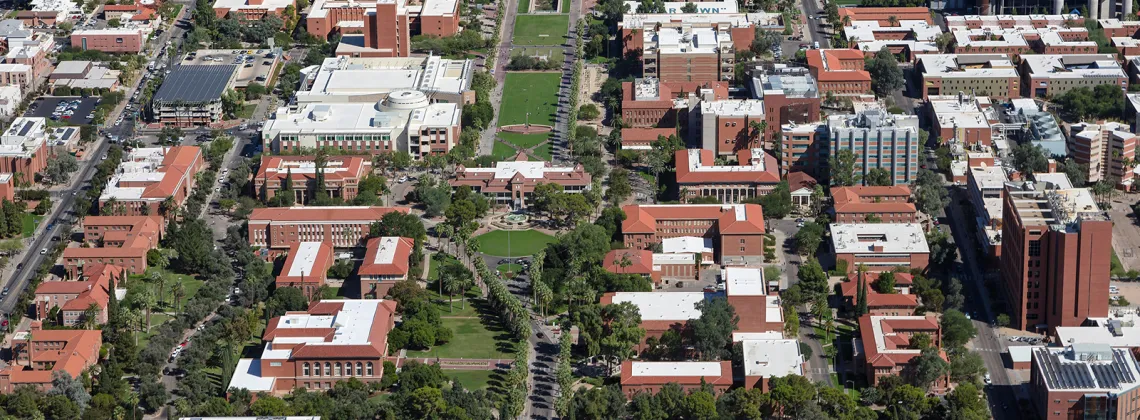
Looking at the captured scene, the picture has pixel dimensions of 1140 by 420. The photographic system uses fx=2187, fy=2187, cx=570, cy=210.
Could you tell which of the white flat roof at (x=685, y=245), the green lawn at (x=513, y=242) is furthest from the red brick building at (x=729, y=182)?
the green lawn at (x=513, y=242)

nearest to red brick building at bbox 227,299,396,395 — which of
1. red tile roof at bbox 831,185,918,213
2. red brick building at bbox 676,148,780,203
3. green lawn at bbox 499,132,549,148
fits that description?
red brick building at bbox 676,148,780,203

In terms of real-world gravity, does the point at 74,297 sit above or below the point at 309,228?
below

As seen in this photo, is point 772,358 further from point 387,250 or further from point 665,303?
point 387,250

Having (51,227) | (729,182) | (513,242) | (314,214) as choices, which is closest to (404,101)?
(314,214)

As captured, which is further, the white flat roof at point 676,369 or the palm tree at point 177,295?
the palm tree at point 177,295

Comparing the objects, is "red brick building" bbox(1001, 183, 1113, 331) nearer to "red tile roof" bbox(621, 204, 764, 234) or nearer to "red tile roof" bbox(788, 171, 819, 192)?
"red tile roof" bbox(621, 204, 764, 234)

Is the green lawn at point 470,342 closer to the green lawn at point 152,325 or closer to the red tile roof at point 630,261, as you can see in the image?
the red tile roof at point 630,261

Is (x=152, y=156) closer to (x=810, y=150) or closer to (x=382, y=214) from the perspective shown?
(x=382, y=214)
